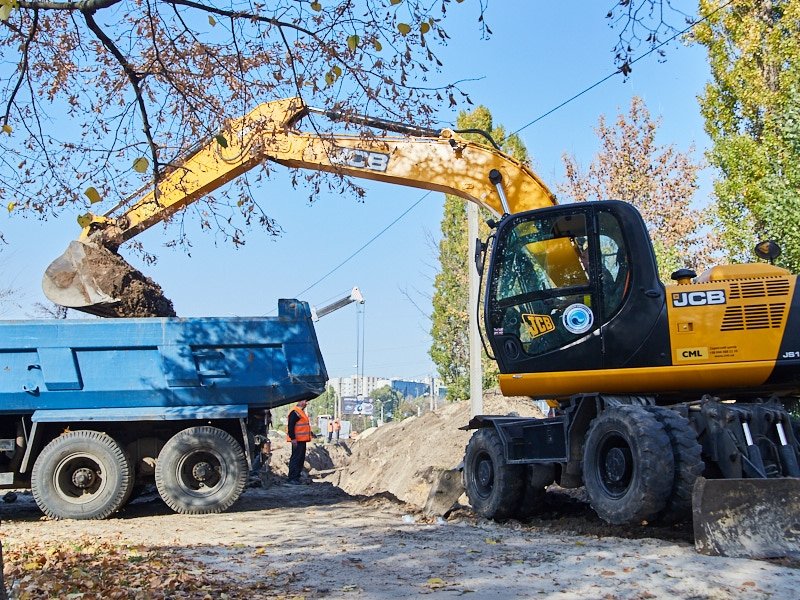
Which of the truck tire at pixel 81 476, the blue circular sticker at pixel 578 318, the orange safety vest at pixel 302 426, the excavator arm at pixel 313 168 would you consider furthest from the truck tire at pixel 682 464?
the orange safety vest at pixel 302 426

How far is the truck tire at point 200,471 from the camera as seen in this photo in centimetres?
1070

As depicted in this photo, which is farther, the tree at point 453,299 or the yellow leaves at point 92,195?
the tree at point 453,299

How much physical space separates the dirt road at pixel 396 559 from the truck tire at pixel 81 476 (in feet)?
0.88

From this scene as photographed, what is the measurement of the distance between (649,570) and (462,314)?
2630 centimetres

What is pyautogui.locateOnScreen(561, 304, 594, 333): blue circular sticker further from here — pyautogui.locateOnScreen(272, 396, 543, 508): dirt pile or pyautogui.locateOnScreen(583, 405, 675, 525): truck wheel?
pyautogui.locateOnScreen(272, 396, 543, 508): dirt pile

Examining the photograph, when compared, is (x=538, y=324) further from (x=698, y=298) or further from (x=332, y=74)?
(x=332, y=74)

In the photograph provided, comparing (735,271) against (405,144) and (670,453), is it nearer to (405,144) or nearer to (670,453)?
(670,453)

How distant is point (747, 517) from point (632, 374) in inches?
79.1

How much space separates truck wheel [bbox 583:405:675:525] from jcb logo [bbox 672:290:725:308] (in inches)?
43.5

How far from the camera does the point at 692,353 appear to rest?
26.9ft

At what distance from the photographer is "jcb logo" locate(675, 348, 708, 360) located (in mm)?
8172

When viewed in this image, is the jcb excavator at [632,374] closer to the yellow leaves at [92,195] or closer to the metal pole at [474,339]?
the yellow leaves at [92,195]

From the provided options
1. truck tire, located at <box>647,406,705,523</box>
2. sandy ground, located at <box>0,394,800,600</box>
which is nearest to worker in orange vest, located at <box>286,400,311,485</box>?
sandy ground, located at <box>0,394,800,600</box>

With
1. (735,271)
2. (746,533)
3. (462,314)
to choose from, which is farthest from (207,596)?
(462,314)
